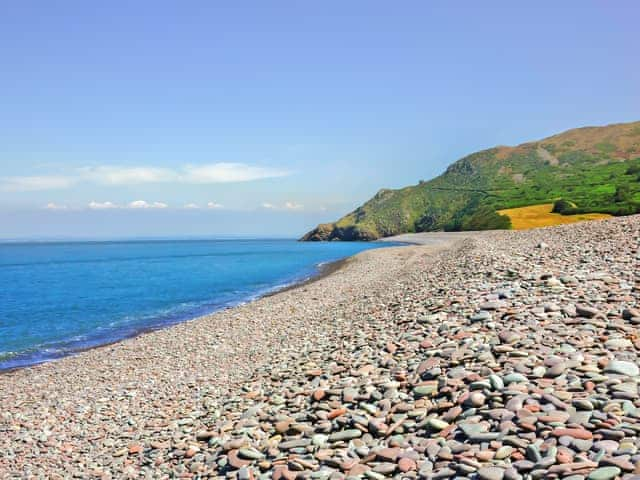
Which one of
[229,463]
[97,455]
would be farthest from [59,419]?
[229,463]

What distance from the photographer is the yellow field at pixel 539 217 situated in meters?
94.2

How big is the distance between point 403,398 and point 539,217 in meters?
115

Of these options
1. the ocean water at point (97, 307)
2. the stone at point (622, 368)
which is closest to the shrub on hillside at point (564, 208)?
the ocean water at point (97, 307)

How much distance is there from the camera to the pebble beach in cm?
711

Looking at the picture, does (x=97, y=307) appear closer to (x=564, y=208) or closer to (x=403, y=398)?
(x=403, y=398)

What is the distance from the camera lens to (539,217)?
362 feet

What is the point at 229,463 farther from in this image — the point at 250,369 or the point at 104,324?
the point at 104,324

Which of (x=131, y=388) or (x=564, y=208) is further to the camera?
(x=564, y=208)

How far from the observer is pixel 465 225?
156 m

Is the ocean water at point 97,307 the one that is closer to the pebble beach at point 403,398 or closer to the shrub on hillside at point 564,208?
the pebble beach at point 403,398

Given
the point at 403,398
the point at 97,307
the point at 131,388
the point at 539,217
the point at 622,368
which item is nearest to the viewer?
the point at 622,368

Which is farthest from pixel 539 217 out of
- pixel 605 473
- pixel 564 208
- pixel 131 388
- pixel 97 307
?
pixel 605 473

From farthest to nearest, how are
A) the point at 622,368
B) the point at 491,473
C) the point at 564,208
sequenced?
the point at 564,208, the point at 622,368, the point at 491,473

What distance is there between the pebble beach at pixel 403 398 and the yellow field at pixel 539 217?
272ft
